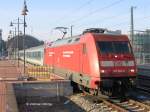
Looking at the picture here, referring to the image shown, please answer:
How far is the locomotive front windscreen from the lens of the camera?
18.8m

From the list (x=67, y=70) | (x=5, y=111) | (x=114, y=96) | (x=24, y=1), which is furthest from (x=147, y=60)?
(x=5, y=111)

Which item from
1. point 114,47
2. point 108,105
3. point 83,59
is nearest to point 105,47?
point 114,47

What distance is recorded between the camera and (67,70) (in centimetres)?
2394

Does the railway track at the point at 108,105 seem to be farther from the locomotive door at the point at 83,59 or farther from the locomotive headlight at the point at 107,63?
A: the locomotive headlight at the point at 107,63

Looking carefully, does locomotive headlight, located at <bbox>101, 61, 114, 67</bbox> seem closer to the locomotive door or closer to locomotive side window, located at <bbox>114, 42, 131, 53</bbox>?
locomotive side window, located at <bbox>114, 42, 131, 53</bbox>

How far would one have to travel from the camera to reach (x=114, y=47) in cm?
1905

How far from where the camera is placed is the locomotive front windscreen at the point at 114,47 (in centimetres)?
1883

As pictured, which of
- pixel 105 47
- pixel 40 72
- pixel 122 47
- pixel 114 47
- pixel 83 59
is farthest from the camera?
pixel 40 72

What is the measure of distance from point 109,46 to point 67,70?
542 centimetres

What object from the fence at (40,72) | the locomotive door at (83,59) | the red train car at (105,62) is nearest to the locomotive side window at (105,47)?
the red train car at (105,62)

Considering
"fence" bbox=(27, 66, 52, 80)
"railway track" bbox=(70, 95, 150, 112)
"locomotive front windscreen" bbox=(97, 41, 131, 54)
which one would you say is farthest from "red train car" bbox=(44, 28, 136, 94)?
"fence" bbox=(27, 66, 52, 80)

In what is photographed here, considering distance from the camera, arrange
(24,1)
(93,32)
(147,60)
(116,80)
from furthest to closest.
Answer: (147,60)
(24,1)
(93,32)
(116,80)

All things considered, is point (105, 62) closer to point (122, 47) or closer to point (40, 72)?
point (122, 47)

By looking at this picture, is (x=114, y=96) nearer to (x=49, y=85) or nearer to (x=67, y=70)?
(x=49, y=85)
